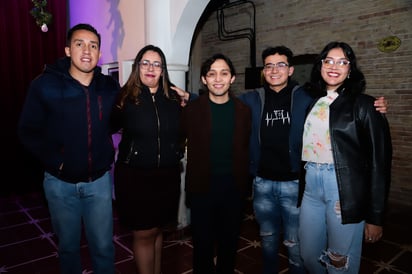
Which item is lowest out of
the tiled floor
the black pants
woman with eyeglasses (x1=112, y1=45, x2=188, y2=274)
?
the tiled floor

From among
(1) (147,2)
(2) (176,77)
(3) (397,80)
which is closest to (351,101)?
(2) (176,77)

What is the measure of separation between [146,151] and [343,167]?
124 centimetres

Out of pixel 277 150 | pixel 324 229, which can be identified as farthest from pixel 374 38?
pixel 324 229

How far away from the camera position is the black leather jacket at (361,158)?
5.85 ft

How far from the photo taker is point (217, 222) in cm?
231

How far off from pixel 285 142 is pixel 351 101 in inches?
21.4

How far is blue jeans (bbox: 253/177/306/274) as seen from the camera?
2.24m

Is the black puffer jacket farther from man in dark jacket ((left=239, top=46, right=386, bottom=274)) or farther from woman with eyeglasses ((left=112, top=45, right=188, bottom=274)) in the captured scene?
man in dark jacket ((left=239, top=46, right=386, bottom=274))

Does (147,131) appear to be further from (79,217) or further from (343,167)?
(343,167)

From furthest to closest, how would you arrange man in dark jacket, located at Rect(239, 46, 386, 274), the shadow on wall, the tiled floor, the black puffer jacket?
the shadow on wall, the tiled floor, man in dark jacket, located at Rect(239, 46, 386, 274), the black puffer jacket

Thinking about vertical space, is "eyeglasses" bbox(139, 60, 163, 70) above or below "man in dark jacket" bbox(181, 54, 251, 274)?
above

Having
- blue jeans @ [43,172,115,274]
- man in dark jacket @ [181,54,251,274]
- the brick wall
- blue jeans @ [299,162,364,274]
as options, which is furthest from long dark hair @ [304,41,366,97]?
the brick wall

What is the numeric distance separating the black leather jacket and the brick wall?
148 inches

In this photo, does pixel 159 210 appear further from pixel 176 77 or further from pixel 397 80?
pixel 397 80
